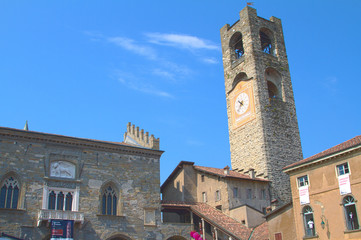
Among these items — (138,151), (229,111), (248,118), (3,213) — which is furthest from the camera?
(229,111)

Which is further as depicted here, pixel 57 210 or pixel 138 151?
pixel 138 151

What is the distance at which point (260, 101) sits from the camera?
3712 cm

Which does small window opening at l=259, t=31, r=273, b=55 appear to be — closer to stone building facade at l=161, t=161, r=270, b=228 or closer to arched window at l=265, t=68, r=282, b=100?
arched window at l=265, t=68, r=282, b=100

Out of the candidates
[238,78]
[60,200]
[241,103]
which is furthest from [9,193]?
[238,78]

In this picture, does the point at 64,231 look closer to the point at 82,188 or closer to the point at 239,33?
the point at 82,188

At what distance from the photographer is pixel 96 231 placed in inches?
985

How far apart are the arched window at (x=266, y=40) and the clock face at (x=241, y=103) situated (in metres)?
6.54

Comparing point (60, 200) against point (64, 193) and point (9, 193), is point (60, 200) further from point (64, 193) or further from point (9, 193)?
point (9, 193)

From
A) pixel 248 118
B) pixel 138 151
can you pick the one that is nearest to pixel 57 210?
pixel 138 151

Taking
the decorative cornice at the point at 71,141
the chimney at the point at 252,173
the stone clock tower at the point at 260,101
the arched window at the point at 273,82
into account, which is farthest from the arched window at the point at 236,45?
the decorative cornice at the point at 71,141

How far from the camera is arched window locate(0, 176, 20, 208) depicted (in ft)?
76.7

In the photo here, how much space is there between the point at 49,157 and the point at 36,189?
86.8 inches

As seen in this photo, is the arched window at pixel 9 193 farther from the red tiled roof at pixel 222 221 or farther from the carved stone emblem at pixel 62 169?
the red tiled roof at pixel 222 221

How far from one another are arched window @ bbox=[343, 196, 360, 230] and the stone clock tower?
12.6 meters
